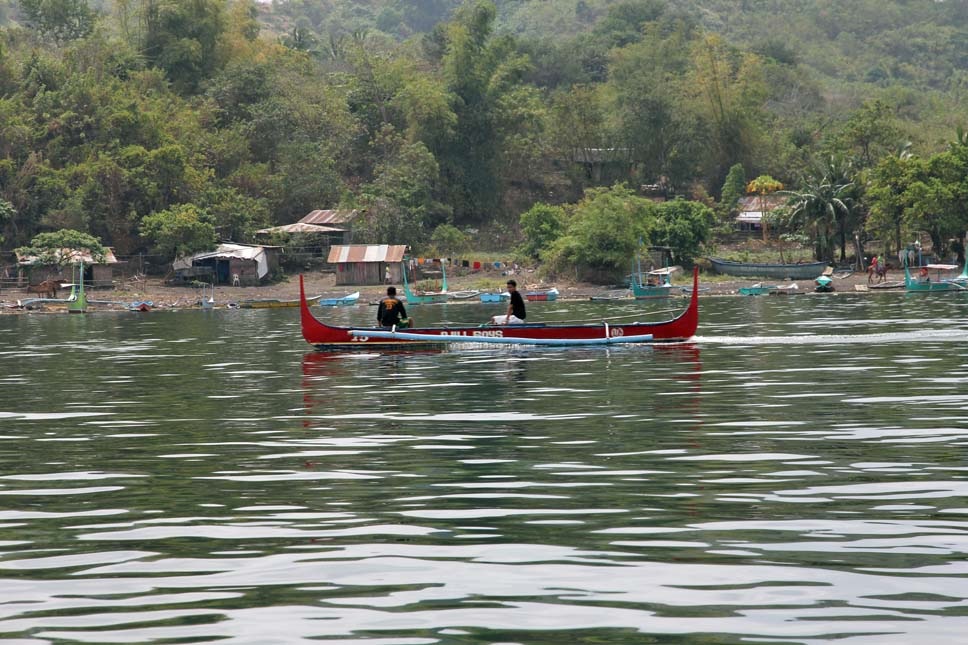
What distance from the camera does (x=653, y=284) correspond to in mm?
63469

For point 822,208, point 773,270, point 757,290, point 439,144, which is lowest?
point 757,290

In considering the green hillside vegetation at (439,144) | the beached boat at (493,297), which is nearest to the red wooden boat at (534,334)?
the beached boat at (493,297)

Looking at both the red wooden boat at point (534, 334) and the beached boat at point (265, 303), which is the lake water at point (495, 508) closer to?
the red wooden boat at point (534, 334)

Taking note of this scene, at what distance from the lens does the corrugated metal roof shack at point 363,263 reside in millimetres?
68625

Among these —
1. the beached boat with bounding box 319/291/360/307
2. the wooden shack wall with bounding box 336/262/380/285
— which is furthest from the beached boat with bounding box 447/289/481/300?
the wooden shack wall with bounding box 336/262/380/285

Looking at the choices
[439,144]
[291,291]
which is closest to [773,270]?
[439,144]

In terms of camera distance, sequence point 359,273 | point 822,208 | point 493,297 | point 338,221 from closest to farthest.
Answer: point 493,297 < point 822,208 < point 359,273 < point 338,221

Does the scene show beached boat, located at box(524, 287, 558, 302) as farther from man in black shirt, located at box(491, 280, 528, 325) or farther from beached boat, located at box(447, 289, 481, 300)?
man in black shirt, located at box(491, 280, 528, 325)

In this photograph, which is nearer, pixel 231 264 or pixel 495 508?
pixel 495 508

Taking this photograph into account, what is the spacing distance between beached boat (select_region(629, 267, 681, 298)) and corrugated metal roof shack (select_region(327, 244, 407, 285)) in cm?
1276

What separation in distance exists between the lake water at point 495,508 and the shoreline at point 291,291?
39946 millimetres

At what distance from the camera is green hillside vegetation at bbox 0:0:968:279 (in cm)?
6775

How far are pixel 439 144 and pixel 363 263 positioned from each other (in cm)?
1241

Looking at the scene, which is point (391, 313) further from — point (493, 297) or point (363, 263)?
point (363, 263)
